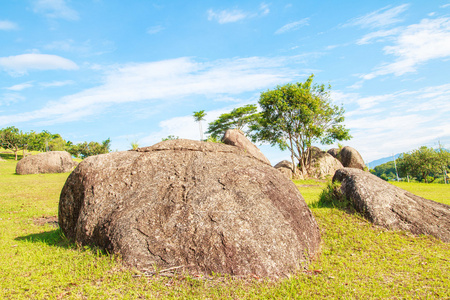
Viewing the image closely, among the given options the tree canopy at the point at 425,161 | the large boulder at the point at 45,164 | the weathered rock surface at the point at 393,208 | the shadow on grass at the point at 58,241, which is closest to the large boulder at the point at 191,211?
the shadow on grass at the point at 58,241

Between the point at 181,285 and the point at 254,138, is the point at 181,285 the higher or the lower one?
the lower one

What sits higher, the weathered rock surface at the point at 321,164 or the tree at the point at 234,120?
the tree at the point at 234,120

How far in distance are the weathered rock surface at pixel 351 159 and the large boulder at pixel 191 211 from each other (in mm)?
33562

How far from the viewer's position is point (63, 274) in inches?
222

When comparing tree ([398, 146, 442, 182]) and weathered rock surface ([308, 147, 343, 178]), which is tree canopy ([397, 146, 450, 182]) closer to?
tree ([398, 146, 442, 182])

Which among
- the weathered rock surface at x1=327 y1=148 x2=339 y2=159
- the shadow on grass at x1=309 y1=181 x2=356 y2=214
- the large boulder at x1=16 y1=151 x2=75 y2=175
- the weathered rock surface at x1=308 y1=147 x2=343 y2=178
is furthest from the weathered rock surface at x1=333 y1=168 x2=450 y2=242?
the weathered rock surface at x1=327 y1=148 x2=339 y2=159

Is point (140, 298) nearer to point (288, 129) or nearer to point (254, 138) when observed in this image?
point (288, 129)

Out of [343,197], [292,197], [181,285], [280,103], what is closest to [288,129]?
[280,103]

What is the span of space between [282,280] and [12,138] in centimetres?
6021

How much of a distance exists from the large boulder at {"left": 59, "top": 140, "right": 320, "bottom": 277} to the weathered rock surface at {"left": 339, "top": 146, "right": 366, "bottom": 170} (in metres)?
33.6

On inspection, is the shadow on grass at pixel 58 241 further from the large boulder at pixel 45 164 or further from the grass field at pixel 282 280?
the large boulder at pixel 45 164

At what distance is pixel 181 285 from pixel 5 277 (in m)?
3.48

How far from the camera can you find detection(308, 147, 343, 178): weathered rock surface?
3641 cm

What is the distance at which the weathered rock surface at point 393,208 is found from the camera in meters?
8.33
